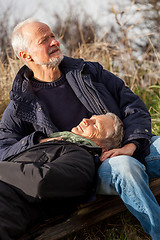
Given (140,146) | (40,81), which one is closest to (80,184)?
(140,146)

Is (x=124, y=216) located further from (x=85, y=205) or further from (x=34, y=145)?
(x=34, y=145)

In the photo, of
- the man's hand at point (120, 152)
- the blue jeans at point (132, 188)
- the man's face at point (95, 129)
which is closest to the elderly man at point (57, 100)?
the man's hand at point (120, 152)

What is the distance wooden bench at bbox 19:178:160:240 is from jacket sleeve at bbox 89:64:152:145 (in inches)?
21.4

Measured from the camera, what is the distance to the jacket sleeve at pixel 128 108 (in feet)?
9.46

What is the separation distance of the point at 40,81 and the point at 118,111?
0.82m

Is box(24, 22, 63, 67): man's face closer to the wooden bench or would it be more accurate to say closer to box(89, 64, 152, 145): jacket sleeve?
box(89, 64, 152, 145): jacket sleeve

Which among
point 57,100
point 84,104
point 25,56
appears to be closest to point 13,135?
point 57,100

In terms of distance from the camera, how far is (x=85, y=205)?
2.43 metres

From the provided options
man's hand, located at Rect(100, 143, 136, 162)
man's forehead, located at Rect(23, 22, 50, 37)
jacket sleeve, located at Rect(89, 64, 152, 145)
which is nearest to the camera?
man's hand, located at Rect(100, 143, 136, 162)

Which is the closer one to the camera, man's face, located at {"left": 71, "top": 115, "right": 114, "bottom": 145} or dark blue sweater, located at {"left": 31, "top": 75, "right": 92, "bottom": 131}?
man's face, located at {"left": 71, "top": 115, "right": 114, "bottom": 145}

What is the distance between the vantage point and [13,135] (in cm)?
303

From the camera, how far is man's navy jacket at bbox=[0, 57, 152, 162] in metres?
2.91

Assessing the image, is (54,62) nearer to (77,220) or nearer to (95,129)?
(95,129)

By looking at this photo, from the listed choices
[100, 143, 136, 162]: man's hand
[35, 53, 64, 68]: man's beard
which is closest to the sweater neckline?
[35, 53, 64, 68]: man's beard
